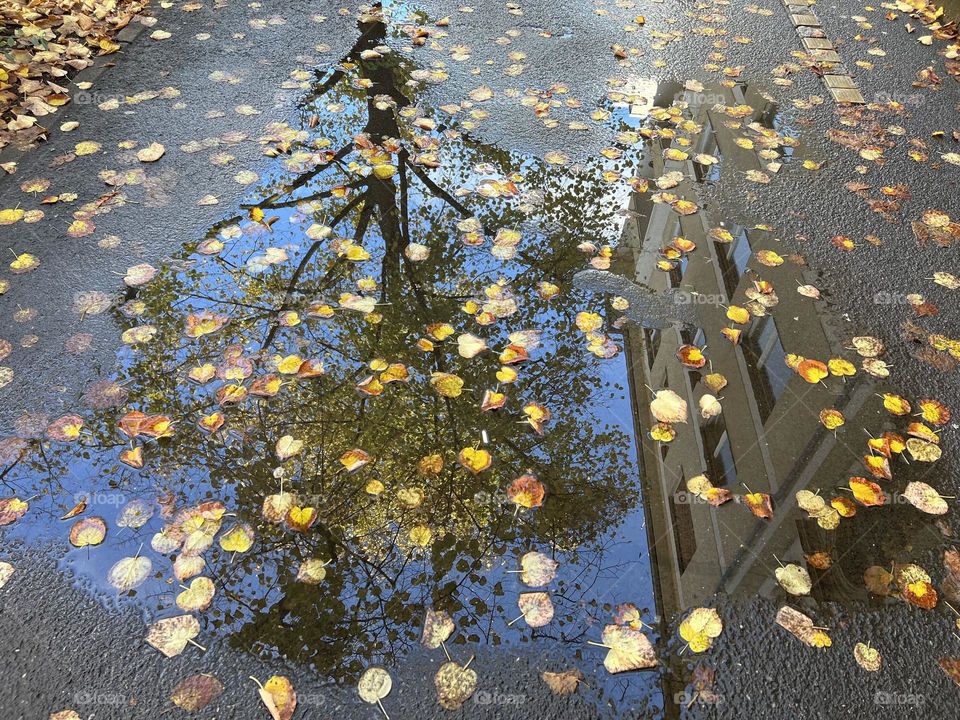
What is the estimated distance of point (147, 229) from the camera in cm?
374

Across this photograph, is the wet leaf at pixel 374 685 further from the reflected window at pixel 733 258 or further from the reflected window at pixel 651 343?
the reflected window at pixel 733 258

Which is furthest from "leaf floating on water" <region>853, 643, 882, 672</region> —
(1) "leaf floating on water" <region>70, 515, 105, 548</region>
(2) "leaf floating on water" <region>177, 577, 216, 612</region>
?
(1) "leaf floating on water" <region>70, 515, 105, 548</region>

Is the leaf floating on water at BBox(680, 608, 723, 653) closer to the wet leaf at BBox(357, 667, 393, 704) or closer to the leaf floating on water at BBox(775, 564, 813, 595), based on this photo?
the leaf floating on water at BBox(775, 564, 813, 595)

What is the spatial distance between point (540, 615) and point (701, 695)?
57cm

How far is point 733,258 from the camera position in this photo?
3588 millimetres

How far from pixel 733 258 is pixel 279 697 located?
3.08 meters

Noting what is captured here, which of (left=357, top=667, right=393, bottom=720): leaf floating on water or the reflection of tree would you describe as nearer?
(left=357, top=667, right=393, bottom=720): leaf floating on water

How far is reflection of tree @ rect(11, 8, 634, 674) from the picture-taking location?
229 cm

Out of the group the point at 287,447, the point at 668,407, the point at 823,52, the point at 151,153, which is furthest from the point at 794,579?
the point at 823,52

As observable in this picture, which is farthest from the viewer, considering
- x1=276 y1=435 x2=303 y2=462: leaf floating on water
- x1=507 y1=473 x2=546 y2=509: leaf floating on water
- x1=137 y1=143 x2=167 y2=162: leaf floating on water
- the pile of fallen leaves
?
the pile of fallen leaves

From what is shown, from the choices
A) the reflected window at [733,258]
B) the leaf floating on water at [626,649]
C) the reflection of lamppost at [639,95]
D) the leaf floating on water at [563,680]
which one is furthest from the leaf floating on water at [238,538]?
the reflection of lamppost at [639,95]

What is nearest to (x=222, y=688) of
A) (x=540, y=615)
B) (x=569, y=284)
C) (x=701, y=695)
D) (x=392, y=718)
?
(x=392, y=718)

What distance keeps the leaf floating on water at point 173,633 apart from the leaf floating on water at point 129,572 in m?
0.19

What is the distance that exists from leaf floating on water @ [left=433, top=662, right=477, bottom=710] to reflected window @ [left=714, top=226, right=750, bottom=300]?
2.30 m
